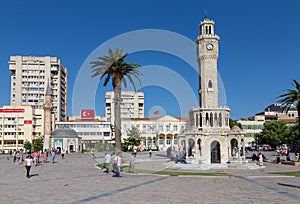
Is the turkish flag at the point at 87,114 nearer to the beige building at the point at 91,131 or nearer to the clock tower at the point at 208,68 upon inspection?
the beige building at the point at 91,131

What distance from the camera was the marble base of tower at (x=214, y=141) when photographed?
1603 inches

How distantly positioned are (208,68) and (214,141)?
10933mm

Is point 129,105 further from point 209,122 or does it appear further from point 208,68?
point 209,122

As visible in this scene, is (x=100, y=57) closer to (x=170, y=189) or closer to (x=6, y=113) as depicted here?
(x=170, y=189)

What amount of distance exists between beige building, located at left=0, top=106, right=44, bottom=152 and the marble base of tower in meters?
74.1

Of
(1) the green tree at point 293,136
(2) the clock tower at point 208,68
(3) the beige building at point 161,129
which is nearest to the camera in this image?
(2) the clock tower at point 208,68

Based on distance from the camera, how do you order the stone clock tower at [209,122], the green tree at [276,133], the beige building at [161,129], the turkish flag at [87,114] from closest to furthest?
the stone clock tower at [209,122], the green tree at [276,133], the beige building at [161,129], the turkish flag at [87,114]

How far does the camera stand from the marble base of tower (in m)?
40.7

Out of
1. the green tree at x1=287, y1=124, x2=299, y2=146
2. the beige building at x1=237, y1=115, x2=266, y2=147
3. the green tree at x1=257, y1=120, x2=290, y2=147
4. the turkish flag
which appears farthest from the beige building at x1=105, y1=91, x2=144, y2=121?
the green tree at x1=287, y1=124, x2=299, y2=146

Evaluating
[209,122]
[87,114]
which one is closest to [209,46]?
[209,122]

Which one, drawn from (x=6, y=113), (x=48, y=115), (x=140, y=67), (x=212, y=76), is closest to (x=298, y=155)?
(x=212, y=76)

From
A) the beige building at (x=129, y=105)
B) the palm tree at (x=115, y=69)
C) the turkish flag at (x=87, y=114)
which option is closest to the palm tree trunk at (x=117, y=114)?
the palm tree at (x=115, y=69)

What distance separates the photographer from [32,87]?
131 meters

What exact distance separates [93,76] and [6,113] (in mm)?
73011
